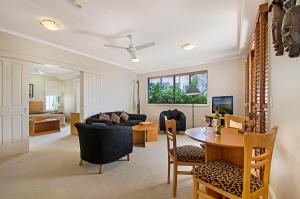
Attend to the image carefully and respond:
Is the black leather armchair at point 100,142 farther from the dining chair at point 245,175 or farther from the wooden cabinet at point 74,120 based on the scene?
the wooden cabinet at point 74,120

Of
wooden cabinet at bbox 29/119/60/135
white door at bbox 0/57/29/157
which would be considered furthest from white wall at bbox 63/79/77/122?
white door at bbox 0/57/29/157

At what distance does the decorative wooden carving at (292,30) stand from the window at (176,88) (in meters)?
4.93

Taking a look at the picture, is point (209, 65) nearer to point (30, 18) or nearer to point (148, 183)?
point (148, 183)

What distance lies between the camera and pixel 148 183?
7.94ft

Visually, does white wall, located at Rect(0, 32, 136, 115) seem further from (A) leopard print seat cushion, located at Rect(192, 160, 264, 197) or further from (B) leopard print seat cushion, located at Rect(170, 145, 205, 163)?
(A) leopard print seat cushion, located at Rect(192, 160, 264, 197)

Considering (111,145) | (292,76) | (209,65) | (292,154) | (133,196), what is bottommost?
(133,196)

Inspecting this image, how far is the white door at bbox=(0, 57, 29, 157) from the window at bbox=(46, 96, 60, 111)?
17.7 feet

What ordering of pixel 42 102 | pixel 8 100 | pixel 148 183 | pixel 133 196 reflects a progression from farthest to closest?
pixel 42 102
pixel 8 100
pixel 148 183
pixel 133 196

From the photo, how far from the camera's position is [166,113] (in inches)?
239

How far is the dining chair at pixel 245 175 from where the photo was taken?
1.23 meters

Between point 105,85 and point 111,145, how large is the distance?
376 centimetres

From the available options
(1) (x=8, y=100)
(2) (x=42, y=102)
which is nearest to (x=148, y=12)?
(1) (x=8, y=100)

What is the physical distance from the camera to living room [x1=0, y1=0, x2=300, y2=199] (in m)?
1.50

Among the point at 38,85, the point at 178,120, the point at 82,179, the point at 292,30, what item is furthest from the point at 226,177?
the point at 38,85
